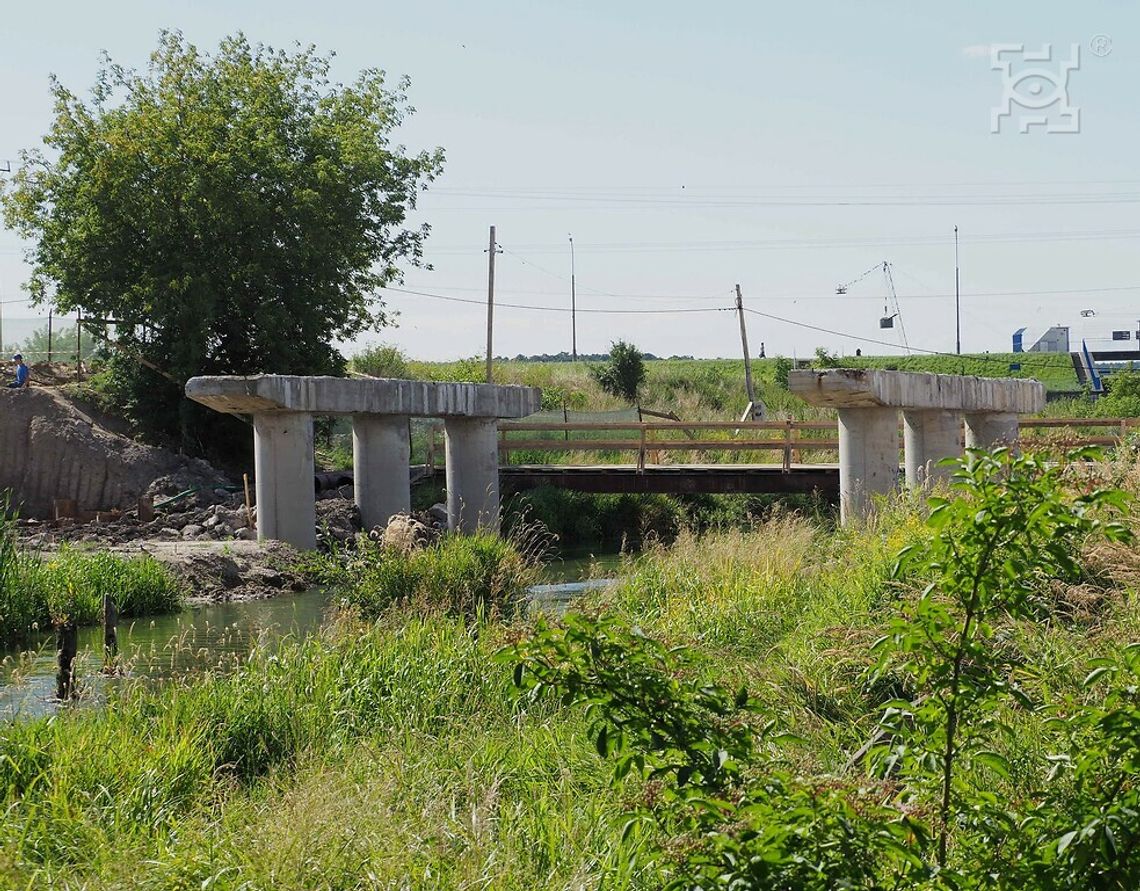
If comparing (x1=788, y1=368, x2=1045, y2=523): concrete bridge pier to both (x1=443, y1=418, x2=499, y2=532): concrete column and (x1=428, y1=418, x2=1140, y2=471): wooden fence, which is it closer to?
(x1=428, y1=418, x2=1140, y2=471): wooden fence

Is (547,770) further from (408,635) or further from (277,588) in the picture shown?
(277,588)

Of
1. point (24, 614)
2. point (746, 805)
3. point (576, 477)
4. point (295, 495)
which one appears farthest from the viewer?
point (576, 477)

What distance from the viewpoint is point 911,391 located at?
21.3 metres

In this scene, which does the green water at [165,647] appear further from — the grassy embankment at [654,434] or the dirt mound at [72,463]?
the dirt mound at [72,463]

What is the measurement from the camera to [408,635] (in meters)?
12.0

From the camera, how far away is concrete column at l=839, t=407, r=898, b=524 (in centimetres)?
2122

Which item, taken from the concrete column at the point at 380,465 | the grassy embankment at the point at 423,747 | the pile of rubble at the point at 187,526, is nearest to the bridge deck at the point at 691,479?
the concrete column at the point at 380,465

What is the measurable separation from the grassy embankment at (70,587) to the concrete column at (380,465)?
6.63m

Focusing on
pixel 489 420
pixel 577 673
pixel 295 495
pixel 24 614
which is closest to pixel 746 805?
pixel 577 673

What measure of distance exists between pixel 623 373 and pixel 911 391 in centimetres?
3044

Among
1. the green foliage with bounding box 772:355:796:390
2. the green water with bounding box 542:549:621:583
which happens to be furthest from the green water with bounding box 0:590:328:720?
the green foliage with bounding box 772:355:796:390

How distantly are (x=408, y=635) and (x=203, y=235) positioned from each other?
23.2m

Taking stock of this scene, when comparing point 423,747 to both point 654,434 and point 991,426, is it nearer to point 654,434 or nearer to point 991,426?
point 991,426

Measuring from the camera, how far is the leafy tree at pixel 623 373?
168 feet
